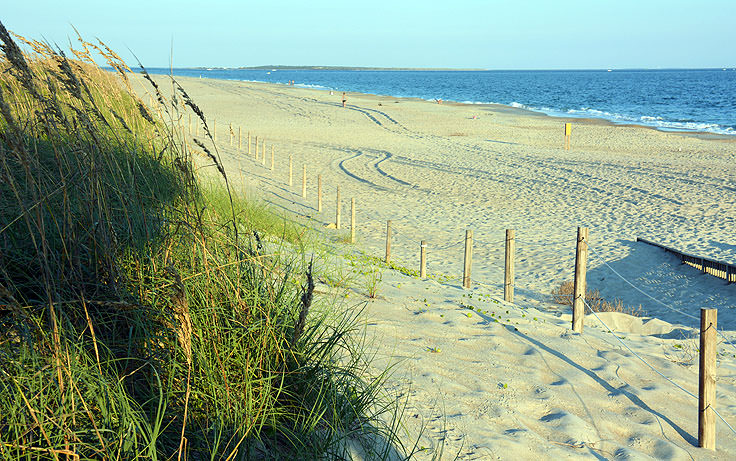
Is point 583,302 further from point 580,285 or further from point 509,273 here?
point 509,273

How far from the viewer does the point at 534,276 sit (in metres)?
9.48

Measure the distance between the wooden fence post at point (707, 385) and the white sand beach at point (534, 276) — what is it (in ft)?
0.38

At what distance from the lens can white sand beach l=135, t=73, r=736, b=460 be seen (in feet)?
11.7

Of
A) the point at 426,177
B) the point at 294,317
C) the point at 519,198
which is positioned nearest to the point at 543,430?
the point at 294,317

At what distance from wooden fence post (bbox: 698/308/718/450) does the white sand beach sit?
11cm

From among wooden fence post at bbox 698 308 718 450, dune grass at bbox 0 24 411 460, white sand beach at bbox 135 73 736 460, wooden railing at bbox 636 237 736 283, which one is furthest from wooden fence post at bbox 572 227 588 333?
wooden railing at bbox 636 237 736 283

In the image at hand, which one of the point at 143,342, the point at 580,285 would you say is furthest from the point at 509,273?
the point at 143,342

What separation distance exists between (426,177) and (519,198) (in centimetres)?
352

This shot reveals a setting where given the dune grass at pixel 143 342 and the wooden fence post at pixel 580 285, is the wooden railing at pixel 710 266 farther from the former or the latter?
the dune grass at pixel 143 342

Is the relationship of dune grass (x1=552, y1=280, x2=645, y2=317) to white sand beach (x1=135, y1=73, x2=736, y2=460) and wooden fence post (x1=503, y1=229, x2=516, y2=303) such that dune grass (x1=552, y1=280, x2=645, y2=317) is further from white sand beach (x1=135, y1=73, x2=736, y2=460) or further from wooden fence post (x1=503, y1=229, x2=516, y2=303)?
wooden fence post (x1=503, y1=229, x2=516, y2=303)

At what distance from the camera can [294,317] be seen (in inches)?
108

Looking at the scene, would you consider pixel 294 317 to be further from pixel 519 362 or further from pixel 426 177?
pixel 426 177

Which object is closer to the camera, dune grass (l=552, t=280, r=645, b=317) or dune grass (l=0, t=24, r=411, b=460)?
dune grass (l=0, t=24, r=411, b=460)

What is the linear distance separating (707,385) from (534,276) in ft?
18.6
